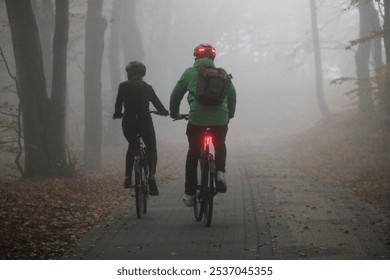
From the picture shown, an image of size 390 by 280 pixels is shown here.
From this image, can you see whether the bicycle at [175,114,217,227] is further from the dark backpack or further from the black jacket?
the black jacket

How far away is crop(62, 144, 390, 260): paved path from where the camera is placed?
23.4ft

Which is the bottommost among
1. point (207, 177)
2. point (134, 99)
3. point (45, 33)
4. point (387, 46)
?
point (207, 177)

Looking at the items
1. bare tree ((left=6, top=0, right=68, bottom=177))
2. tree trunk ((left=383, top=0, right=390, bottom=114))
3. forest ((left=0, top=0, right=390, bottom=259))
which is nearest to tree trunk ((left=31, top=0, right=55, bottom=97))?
forest ((left=0, top=0, right=390, bottom=259))

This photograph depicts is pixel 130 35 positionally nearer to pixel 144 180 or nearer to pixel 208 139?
pixel 144 180

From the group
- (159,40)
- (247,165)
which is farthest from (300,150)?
(159,40)

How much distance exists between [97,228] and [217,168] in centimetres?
193

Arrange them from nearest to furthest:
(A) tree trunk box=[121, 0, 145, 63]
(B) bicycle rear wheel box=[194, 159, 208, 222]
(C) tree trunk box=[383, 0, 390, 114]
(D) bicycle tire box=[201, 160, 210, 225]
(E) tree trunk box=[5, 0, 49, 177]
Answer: (D) bicycle tire box=[201, 160, 210, 225] → (B) bicycle rear wheel box=[194, 159, 208, 222] → (E) tree trunk box=[5, 0, 49, 177] → (C) tree trunk box=[383, 0, 390, 114] → (A) tree trunk box=[121, 0, 145, 63]

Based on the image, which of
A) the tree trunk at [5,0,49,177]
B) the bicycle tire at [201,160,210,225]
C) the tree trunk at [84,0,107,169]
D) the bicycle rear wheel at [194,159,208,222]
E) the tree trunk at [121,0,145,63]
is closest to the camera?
the bicycle tire at [201,160,210,225]

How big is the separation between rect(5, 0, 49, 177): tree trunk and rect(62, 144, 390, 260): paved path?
11.9 ft

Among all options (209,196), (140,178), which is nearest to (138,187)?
(140,178)

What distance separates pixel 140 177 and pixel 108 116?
22394mm

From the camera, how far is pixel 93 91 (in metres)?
20.9

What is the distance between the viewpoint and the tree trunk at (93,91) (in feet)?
67.4
